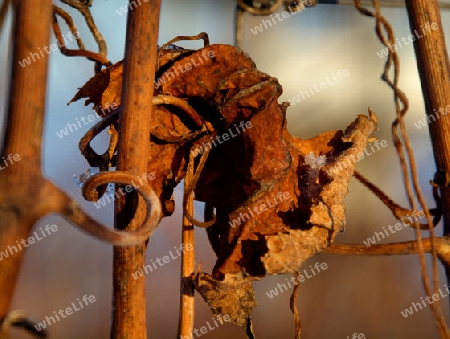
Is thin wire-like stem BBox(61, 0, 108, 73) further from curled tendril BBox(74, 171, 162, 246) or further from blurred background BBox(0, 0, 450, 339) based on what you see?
blurred background BBox(0, 0, 450, 339)

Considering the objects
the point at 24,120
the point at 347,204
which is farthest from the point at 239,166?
the point at 347,204

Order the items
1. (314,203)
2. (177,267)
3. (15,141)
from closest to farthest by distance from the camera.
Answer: (15,141), (314,203), (177,267)

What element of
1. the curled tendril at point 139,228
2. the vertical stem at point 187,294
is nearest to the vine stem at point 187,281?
the vertical stem at point 187,294

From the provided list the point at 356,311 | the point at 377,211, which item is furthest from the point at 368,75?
the point at 356,311

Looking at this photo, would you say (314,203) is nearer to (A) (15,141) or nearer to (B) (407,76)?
(A) (15,141)

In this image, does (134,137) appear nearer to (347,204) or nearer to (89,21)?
(89,21)

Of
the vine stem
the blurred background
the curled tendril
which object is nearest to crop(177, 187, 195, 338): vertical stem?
the vine stem

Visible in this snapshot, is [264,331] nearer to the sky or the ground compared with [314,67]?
nearer to the ground
